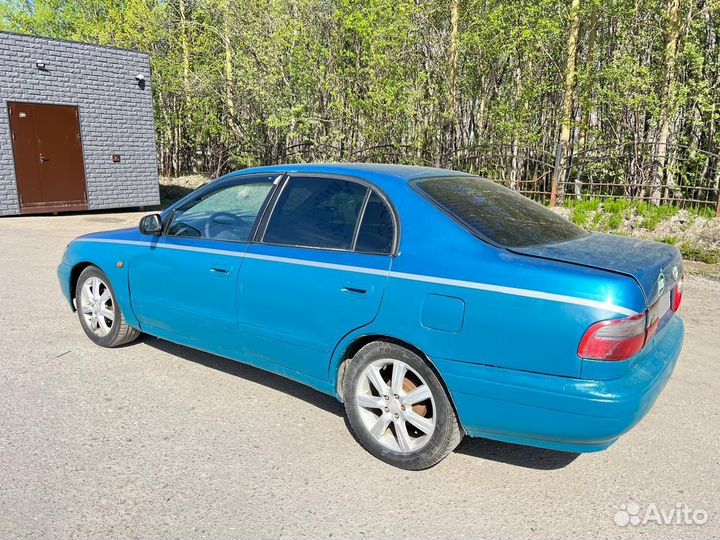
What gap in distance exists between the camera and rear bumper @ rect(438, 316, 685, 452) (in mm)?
2674

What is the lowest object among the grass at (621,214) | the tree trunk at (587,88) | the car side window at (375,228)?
the grass at (621,214)

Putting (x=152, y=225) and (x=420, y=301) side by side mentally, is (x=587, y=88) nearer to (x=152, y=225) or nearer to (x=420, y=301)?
(x=152, y=225)

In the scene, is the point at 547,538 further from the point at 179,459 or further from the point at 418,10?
the point at 418,10

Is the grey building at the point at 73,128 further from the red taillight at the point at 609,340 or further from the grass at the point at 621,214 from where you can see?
the red taillight at the point at 609,340

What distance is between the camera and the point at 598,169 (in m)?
12.2

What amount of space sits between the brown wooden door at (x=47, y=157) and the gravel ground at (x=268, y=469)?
11379mm

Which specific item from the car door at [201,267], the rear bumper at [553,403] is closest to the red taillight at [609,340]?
the rear bumper at [553,403]

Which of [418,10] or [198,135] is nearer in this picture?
[418,10]

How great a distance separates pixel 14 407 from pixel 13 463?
0.81 m

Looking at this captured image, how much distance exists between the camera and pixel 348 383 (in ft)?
11.2

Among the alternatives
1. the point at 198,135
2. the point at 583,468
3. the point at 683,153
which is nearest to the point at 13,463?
the point at 583,468

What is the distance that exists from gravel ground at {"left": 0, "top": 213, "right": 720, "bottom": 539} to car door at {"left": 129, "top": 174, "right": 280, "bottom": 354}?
449mm

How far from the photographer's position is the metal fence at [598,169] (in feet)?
36.4

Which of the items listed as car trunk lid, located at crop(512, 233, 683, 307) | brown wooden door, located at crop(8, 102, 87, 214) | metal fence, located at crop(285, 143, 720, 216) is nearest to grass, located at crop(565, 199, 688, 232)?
metal fence, located at crop(285, 143, 720, 216)
